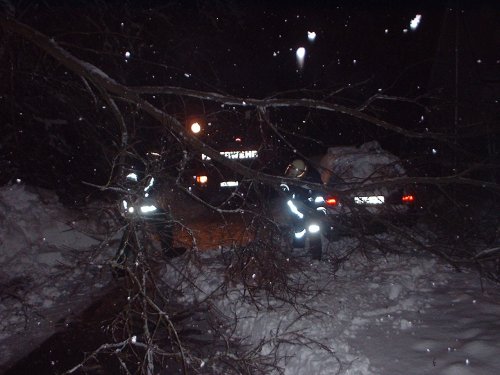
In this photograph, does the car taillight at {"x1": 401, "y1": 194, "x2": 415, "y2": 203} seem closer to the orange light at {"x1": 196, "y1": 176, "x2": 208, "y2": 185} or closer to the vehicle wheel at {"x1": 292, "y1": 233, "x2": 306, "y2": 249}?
the vehicle wheel at {"x1": 292, "y1": 233, "x2": 306, "y2": 249}

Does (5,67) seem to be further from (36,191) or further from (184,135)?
(36,191)

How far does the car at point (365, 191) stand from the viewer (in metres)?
4.37

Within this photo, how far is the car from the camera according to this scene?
437cm

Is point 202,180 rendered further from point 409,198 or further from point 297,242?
point 409,198

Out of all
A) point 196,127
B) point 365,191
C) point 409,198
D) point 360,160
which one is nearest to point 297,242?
point 409,198

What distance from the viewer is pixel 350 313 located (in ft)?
19.2

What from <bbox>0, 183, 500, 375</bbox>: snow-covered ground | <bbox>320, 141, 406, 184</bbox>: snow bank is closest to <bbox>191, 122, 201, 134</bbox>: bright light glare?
<bbox>0, 183, 500, 375</bbox>: snow-covered ground

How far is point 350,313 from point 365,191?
2.04 metres

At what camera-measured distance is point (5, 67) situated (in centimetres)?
629

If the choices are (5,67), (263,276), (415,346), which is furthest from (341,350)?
(5,67)

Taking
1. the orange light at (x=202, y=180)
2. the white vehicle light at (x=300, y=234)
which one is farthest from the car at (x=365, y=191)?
the orange light at (x=202, y=180)

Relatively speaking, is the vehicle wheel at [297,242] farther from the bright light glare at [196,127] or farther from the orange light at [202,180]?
the orange light at [202,180]

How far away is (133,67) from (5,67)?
11.7 ft

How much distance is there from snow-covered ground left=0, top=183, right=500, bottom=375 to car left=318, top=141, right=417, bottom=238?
93 centimetres
